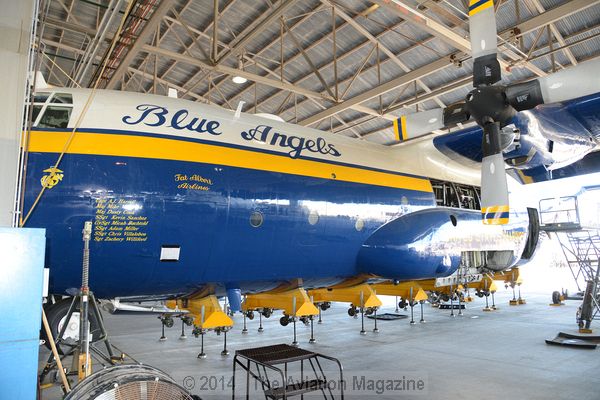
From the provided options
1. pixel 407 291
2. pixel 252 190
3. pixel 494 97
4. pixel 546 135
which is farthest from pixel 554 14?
pixel 252 190

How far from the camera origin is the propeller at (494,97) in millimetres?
7504

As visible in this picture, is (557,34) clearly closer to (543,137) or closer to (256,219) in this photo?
(543,137)

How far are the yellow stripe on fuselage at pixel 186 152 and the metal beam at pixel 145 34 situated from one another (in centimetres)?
693

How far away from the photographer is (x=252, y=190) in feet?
23.9

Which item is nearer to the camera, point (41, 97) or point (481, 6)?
point (41, 97)

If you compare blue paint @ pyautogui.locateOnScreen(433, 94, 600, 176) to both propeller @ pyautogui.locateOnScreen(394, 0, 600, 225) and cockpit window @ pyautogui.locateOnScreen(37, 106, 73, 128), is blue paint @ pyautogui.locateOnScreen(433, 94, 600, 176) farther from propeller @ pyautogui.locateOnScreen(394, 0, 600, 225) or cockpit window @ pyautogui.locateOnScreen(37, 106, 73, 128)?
cockpit window @ pyautogui.locateOnScreen(37, 106, 73, 128)

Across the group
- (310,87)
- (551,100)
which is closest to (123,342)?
(551,100)

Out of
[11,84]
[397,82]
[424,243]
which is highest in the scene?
[397,82]

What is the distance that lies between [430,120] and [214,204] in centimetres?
493

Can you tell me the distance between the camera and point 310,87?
907 inches

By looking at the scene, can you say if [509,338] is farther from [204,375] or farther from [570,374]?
[204,375]

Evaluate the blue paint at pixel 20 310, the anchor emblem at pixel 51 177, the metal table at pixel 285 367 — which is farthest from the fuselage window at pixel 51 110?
the metal table at pixel 285 367

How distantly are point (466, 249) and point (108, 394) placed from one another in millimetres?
8499

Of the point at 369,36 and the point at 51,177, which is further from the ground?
the point at 369,36
